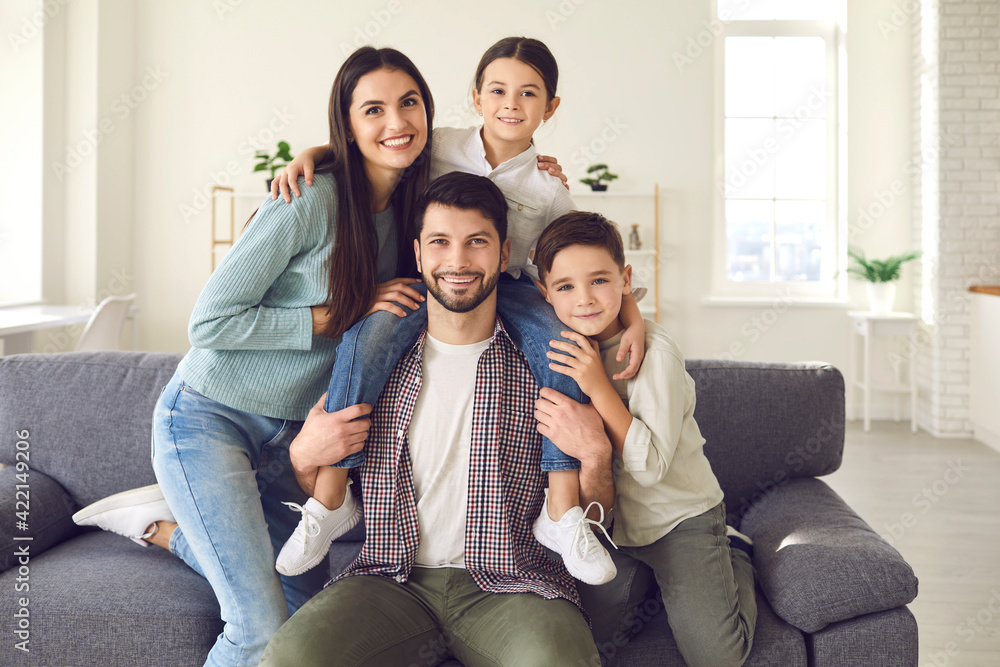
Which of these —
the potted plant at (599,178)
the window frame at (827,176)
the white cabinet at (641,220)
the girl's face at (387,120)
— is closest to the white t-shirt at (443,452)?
the girl's face at (387,120)

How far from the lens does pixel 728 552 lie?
63.9 inches

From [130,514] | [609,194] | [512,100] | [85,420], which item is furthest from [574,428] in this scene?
[609,194]

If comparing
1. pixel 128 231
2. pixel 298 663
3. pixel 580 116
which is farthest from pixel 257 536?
pixel 128 231

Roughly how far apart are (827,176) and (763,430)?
4500mm

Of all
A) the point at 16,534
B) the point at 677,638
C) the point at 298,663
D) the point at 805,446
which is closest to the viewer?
the point at 298,663

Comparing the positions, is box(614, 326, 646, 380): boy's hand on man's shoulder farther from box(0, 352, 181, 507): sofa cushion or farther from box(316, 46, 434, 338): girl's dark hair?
box(0, 352, 181, 507): sofa cushion

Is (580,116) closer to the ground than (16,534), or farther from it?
farther from it

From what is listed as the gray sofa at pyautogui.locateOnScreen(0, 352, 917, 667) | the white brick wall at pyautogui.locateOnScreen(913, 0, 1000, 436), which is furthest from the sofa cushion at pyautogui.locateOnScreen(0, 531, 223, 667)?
the white brick wall at pyautogui.locateOnScreen(913, 0, 1000, 436)

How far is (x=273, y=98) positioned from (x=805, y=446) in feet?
16.7

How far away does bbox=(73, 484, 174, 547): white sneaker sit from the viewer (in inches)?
72.7

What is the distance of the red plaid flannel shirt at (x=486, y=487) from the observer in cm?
157

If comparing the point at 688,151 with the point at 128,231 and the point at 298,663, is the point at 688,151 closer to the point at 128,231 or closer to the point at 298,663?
the point at 128,231

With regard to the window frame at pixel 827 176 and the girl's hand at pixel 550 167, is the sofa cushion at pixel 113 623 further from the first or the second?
the window frame at pixel 827 176

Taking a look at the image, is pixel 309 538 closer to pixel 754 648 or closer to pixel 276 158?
pixel 754 648
